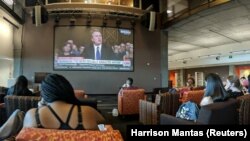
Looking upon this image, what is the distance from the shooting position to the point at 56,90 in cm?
187

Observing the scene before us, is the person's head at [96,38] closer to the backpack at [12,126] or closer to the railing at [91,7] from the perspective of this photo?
the railing at [91,7]

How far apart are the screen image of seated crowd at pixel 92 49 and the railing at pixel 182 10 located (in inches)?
71.2

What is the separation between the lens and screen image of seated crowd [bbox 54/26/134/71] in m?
9.40

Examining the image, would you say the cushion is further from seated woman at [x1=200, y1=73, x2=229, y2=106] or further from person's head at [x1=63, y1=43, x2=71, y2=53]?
person's head at [x1=63, y1=43, x2=71, y2=53]

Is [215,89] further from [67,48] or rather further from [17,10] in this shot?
[17,10]

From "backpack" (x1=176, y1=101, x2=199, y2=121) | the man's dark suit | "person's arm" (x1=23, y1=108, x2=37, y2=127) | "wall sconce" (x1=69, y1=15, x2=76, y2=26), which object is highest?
"wall sconce" (x1=69, y1=15, x2=76, y2=26)

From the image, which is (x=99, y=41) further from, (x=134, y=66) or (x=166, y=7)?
(x=166, y=7)

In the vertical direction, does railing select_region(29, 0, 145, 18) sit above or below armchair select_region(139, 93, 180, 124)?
above

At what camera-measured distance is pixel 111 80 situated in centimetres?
984

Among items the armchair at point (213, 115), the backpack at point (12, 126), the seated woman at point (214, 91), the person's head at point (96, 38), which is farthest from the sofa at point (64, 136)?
the person's head at point (96, 38)

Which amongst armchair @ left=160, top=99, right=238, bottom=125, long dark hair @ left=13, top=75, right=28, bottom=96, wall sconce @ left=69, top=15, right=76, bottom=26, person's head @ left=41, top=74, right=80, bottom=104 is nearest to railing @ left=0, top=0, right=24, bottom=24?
wall sconce @ left=69, top=15, right=76, bottom=26

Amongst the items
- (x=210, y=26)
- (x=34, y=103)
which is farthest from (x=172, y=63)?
(x=34, y=103)

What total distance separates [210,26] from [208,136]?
8487 millimetres

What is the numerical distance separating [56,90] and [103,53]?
7804 millimetres
